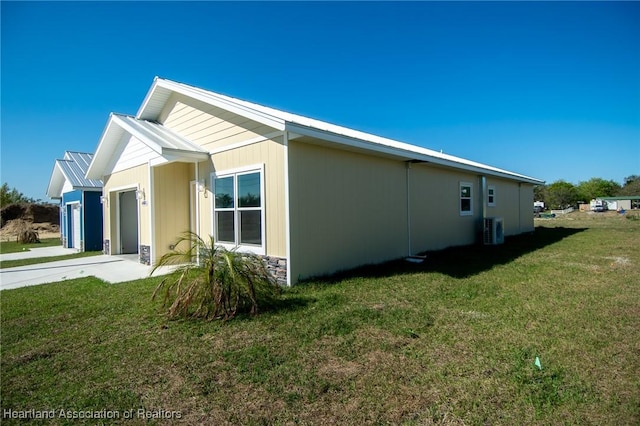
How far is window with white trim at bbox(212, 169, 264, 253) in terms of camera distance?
6.96 metres

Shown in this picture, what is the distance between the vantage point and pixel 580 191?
73.0m

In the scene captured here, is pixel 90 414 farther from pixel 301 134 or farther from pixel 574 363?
pixel 301 134

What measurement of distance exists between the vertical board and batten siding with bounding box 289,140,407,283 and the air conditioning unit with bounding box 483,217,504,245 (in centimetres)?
523

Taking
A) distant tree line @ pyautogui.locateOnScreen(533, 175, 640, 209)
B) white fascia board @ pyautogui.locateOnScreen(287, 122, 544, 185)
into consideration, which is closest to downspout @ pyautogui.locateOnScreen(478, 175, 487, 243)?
white fascia board @ pyautogui.locateOnScreen(287, 122, 544, 185)

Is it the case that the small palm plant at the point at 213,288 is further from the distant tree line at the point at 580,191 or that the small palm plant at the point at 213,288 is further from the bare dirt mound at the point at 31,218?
the distant tree line at the point at 580,191

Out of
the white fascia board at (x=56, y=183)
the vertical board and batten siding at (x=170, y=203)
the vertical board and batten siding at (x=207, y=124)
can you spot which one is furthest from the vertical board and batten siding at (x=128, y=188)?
the white fascia board at (x=56, y=183)

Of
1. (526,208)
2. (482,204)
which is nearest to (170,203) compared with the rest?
(482,204)

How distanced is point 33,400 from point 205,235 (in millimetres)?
5821

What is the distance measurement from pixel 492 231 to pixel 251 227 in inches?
381

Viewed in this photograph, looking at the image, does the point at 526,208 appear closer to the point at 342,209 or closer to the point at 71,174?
the point at 342,209

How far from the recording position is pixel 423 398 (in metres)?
2.71

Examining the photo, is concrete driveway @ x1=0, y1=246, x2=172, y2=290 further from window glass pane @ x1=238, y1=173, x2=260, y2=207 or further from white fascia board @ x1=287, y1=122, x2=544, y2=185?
white fascia board @ x1=287, y1=122, x2=544, y2=185

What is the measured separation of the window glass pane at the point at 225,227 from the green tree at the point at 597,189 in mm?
85979

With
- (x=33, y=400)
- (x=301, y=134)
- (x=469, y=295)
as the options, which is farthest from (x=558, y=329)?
(x=33, y=400)
